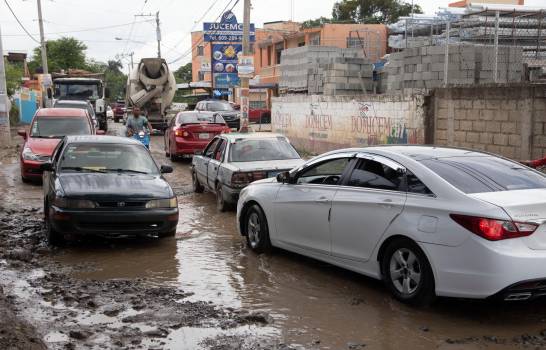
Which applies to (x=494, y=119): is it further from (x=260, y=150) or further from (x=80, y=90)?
(x=80, y=90)

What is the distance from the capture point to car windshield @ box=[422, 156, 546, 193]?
559 cm

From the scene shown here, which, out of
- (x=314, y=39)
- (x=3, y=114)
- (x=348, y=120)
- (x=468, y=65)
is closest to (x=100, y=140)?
(x=468, y=65)

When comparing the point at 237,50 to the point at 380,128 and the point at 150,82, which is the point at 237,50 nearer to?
the point at 150,82

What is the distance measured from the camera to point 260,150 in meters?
11.2

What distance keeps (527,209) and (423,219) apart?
863 millimetres

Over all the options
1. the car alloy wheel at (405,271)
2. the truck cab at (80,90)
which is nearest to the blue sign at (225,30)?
the truck cab at (80,90)

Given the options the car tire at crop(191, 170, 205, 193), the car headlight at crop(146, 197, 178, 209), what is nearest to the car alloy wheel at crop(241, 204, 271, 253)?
the car headlight at crop(146, 197, 178, 209)

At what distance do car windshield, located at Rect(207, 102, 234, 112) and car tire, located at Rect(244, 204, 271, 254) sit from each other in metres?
23.4

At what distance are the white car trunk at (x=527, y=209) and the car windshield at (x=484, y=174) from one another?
21 centimetres

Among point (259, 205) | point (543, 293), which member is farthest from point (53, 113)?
point (543, 293)

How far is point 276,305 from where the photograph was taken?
5949 millimetres

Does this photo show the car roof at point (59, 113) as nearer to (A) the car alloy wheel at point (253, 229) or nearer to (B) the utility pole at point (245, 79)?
(B) the utility pole at point (245, 79)

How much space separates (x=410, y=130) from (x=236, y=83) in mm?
24915

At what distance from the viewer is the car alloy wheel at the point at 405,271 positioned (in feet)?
18.5
